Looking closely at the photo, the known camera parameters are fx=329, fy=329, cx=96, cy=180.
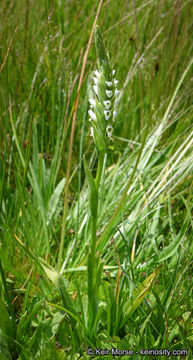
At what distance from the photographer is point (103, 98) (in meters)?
0.90

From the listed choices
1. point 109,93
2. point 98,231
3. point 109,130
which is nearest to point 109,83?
point 109,93

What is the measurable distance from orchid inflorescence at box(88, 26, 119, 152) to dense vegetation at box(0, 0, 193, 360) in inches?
2.6

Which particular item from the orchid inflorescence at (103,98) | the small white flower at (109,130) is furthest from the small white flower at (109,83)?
the small white flower at (109,130)

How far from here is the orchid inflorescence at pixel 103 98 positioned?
2.88 ft

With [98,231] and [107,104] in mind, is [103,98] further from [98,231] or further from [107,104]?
[98,231]

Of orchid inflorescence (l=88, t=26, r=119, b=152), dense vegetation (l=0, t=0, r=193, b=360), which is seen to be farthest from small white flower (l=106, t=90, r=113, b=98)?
dense vegetation (l=0, t=0, r=193, b=360)

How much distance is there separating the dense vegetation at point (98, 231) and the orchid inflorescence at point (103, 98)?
67 mm

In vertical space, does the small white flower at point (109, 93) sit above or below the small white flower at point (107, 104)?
above

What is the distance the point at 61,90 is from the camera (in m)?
1.83

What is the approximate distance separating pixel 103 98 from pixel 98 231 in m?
0.88

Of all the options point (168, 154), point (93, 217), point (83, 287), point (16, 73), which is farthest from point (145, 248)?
point (16, 73)

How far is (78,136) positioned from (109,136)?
45.5 inches

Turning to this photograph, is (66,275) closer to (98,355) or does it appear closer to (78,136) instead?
(98,355)

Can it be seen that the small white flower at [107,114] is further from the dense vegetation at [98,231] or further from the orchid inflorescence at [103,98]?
the dense vegetation at [98,231]
